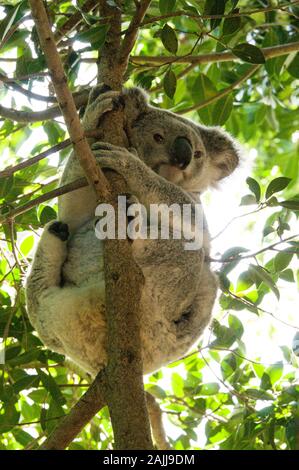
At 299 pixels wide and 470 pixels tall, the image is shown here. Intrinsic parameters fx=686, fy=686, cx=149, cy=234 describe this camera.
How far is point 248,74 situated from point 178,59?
0.69 meters

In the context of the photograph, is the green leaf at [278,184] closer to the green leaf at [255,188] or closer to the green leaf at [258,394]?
the green leaf at [255,188]

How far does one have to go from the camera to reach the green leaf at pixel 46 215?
3732 millimetres

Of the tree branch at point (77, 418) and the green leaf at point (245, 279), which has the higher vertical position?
the green leaf at point (245, 279)

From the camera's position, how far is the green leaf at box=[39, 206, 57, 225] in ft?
12.2

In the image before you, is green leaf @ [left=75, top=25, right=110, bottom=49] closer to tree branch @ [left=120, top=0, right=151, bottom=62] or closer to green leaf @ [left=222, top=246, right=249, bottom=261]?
tree branch @ [left=120, top=0, right=151, bottom=62]

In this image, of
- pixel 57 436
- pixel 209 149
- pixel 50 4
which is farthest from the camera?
pixel 209 149

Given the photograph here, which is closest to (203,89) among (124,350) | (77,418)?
(124,350)

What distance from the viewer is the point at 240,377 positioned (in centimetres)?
394

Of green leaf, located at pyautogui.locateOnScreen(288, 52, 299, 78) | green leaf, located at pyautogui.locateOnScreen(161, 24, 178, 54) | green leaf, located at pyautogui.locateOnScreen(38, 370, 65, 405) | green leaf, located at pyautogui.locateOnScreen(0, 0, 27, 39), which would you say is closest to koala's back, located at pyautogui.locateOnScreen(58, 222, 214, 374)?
green leaf, located at pyautogui.locateOnScreen(38, 370, 65, 405)

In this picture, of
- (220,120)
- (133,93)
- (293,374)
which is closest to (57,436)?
(293,374)

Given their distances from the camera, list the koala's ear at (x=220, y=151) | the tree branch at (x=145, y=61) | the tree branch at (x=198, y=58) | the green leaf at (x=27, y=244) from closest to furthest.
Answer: the tree branch at (x=145, y=61)
the tree branch at (x=198, y=58)
the green leaf at (x=27, y=244)
the koala's ear at (x=220, y=151)

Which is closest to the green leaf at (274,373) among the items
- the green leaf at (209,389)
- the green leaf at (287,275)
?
the green leaf at (209,389)

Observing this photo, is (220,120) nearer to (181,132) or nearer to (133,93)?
(181,132)

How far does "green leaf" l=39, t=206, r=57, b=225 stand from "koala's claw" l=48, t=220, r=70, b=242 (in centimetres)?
24
